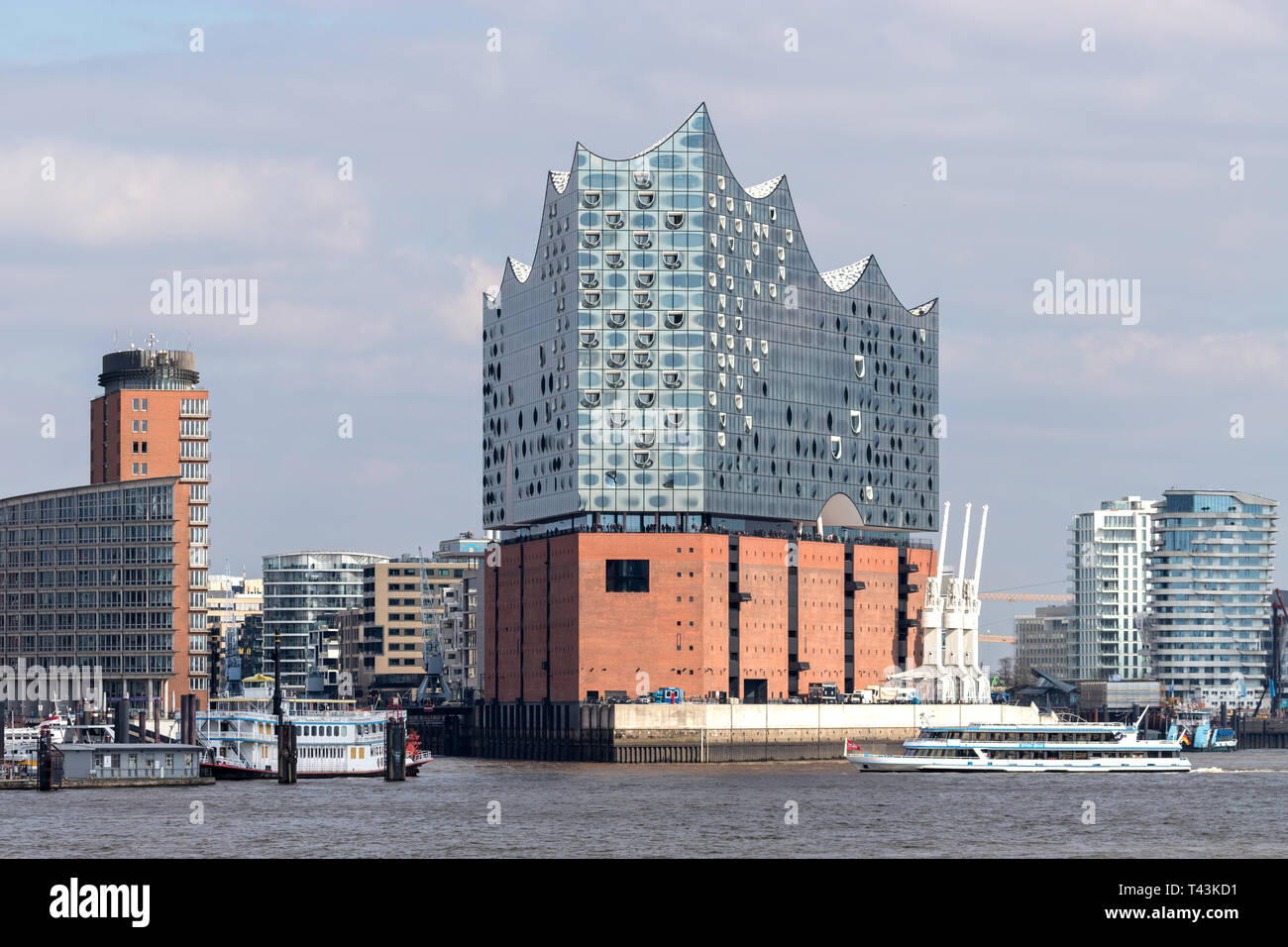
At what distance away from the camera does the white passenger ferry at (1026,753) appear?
585 ft

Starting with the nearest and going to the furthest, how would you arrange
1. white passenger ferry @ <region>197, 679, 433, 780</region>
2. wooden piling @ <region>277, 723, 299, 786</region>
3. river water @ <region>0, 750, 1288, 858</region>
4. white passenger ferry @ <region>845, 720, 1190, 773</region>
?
1. river water @ <region>0, 750, 1288, 858</region>
2. wooden piling @ <region>277, 723, 299, 786</region>
3. white passenger ferry @ <region>197, 679, 433, 780</region>
4. white passenger ferry @ <region>845, 720, 1190, 773</region>

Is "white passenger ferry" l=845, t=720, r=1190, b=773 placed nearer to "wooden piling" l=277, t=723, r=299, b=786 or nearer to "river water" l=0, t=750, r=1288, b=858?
"river water" l=0, t=750, r=1288, b=858

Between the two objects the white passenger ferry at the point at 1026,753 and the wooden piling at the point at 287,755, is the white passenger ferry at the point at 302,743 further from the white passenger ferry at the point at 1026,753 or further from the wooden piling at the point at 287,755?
the white passenger ferry at the point at 1026,753

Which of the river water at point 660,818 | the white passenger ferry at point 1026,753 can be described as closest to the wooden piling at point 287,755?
the river water at point 660,818

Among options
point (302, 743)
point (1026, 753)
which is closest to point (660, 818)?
point (302, 743)

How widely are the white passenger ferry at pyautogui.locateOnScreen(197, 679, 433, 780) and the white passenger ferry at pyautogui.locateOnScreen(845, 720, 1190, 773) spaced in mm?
48986

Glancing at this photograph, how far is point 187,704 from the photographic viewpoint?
485 feet

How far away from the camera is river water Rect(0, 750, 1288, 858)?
8825 cm

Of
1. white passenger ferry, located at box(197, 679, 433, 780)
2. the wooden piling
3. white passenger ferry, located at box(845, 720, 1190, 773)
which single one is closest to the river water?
the wooden piling
